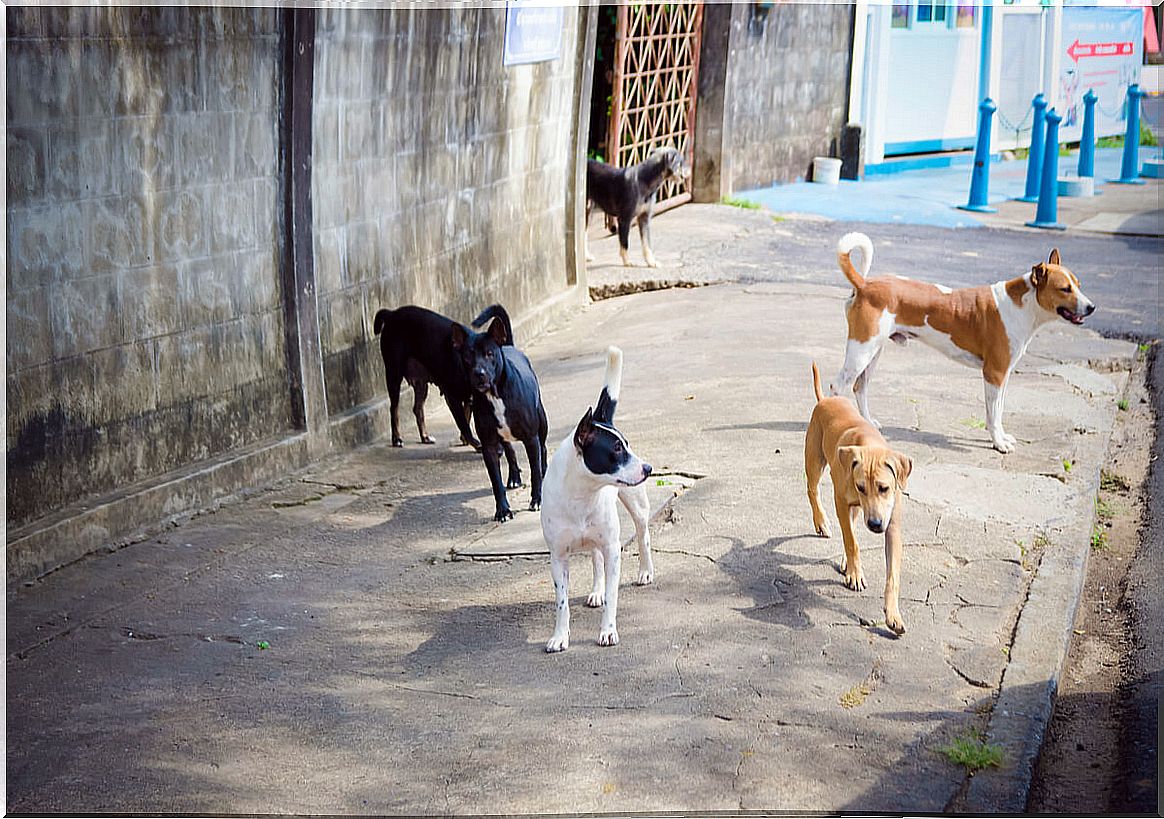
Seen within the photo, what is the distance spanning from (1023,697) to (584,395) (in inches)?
182

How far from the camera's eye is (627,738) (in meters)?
4.26

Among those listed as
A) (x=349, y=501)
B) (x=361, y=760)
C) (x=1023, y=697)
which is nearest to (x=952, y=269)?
(x=349, y=501)

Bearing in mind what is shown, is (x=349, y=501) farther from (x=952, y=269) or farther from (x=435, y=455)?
(x=952, y=269)

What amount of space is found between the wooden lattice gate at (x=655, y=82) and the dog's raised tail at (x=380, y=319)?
21.9 ft

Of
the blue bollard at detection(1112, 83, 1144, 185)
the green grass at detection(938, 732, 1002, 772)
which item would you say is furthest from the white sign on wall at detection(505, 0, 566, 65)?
the blue bollard at detection(1112, 83, 1144, 185)

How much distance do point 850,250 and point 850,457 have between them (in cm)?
277

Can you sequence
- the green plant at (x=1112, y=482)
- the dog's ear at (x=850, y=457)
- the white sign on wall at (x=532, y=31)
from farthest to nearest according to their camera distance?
the white sign on wall at (x=532, y=31) < the green plant at (x=1112, y=482) < the dog's ear at (x=850, y=457)

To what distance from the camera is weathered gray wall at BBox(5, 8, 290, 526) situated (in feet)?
A: 18.6

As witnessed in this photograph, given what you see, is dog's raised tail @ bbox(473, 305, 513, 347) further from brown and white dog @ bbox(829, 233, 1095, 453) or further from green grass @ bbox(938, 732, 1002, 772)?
green grass @ bbox(938, 732, 1002, 772)

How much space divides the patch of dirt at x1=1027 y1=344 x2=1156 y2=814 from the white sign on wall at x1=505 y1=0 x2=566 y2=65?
17.1 feet

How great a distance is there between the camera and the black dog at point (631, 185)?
41.4 feet

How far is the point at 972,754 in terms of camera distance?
4133 mm

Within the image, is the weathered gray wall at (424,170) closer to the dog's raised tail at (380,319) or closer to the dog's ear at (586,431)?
the dog's raised tail at (380,319)

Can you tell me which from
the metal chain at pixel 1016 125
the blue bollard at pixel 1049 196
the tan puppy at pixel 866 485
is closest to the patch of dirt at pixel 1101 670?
the tan puppy at pixel 866 485
